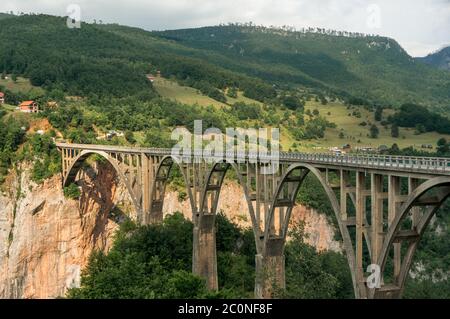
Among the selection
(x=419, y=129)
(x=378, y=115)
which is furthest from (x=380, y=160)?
(x=378, y=115)

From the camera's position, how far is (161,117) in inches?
4473

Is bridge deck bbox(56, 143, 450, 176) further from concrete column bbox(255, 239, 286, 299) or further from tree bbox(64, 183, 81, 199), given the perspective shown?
tree bbox(64, 183, 81, 199)

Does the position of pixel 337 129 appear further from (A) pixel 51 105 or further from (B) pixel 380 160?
(B) pixel 380 160

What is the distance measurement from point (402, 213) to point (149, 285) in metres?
21.3

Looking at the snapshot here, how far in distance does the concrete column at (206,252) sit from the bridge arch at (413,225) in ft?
90.1

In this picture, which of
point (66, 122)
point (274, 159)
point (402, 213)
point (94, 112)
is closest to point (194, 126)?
point (94, 112)

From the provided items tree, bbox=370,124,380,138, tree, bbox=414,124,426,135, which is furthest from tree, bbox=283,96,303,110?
tree, bbox=414,124,426,135

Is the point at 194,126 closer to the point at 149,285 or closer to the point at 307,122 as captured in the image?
the point at 307,122

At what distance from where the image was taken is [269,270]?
46.3m

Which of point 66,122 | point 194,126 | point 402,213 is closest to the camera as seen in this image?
point 402,213

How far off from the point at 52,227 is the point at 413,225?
204 ft

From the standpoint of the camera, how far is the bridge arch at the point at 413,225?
90.7 feet

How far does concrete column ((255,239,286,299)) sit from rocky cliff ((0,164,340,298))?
39536 millimetres

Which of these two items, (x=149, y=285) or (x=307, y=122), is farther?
(x=307, y=122)
